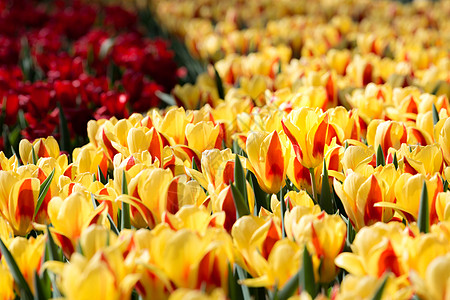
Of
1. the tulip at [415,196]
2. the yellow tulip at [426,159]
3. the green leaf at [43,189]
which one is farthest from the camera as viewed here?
the yellow tulip at [426,159]

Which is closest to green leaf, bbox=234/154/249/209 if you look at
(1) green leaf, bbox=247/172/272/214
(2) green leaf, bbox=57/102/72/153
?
(1) green leaf, bbox=247/172/272/214

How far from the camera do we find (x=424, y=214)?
116cm

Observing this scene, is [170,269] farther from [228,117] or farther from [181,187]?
[228,117]

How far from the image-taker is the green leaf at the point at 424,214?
1.15 m

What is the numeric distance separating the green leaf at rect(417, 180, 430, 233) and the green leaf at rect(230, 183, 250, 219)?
351 millimetres

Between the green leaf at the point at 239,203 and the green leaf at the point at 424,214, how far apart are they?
35 cm

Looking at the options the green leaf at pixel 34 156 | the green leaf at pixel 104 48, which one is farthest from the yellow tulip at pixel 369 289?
the green leaf at pixel 104 48

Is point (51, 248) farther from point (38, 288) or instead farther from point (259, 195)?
point (259, 195)

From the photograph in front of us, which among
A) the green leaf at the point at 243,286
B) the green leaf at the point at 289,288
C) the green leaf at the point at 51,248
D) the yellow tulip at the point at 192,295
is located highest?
the yellow tulip at the point at 192,295

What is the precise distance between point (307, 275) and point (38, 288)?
0.48 metres

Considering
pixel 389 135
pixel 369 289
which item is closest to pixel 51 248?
pixel 369 289

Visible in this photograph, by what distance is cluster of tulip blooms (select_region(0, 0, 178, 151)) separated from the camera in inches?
93.4

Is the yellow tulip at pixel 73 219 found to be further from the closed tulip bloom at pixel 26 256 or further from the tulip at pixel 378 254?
the tulip at pixel 378 254

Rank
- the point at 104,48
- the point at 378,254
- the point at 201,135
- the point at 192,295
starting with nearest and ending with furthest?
the point at 192,295 < the point at 378,254 < the point at 201,135 < the point at 104,48
